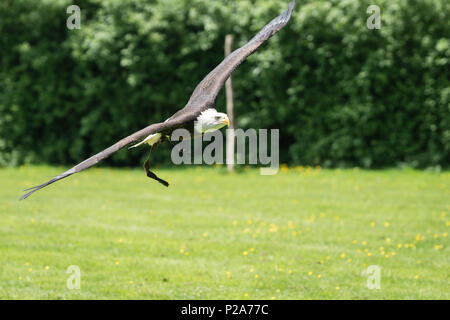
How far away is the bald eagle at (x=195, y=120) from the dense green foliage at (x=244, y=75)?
7.93m

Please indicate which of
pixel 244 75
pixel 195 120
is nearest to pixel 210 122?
pixel 195 120

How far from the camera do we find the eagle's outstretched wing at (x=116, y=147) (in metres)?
3.58

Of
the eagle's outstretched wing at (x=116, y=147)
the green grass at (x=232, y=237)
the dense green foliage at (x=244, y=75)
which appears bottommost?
the green grass at (x=232, y=237)

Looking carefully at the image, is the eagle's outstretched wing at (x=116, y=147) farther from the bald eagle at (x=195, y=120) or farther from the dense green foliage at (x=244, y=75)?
the dense green foliage at (x=244, y=75)

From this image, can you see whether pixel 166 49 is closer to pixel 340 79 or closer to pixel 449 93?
pixel 340 79

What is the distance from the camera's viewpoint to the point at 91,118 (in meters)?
14.6

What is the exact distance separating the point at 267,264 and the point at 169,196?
4369mm

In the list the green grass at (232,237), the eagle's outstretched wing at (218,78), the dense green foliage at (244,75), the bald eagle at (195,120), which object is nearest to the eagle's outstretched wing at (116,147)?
the bald eagle at (195,120)

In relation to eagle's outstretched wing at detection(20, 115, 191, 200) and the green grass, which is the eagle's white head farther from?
the green grass

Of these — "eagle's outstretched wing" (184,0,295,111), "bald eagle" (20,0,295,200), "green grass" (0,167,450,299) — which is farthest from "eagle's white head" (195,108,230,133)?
"green grass" (0,167,450,299)

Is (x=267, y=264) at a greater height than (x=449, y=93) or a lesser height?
lesser

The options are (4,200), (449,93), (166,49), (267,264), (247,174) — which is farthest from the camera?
(166,49)

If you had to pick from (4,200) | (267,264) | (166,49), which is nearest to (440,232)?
(267,264)

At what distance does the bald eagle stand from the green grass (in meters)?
2.39
